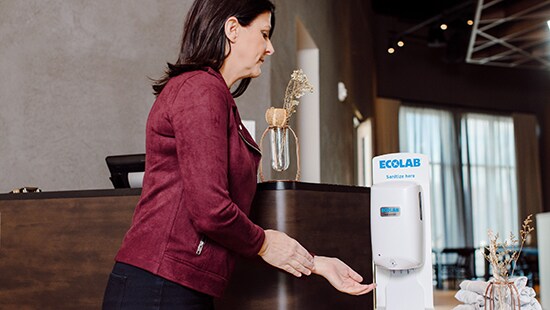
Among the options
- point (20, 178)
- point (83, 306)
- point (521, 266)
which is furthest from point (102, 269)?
point (521, 266)

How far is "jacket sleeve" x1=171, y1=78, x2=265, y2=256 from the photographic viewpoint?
1.41m

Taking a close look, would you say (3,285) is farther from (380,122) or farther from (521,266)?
(521,266)

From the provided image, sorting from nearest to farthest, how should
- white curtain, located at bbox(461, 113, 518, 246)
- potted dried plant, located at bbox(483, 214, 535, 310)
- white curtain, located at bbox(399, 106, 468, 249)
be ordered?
potted dried plant, located at bbox(483, 214, 535, 310)
white curtain, located at bbox(399, 106, 468, 249)
white curtain, located at bbox(461, 113, 518, 246)

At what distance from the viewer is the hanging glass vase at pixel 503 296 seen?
1979mm

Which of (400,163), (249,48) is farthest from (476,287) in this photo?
(249,48)

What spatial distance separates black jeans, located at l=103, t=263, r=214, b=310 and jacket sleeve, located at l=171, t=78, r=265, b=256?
14cm

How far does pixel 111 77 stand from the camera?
388 cm

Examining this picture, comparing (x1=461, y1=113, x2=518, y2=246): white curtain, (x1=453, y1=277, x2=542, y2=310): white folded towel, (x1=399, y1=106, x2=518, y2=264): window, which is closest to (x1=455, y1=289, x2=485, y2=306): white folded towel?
(x1=453, y1=277, x2=542, y2=310): white folded towel

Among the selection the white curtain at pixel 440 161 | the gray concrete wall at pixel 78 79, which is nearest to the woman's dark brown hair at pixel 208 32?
the gray concrete wall at pixel 78 79

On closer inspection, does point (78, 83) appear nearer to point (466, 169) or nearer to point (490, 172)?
point (466, 169)

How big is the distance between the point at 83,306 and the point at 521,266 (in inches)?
471

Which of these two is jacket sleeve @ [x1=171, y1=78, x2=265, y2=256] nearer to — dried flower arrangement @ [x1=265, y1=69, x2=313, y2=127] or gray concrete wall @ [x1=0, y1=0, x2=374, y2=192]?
dried flower arrangement @ [x1=265, y1=69, x2=313, y2=127]

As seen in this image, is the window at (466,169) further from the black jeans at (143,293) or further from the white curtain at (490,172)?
the black jeans at (143,293)

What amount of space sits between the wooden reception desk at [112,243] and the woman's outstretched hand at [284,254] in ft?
1.64
